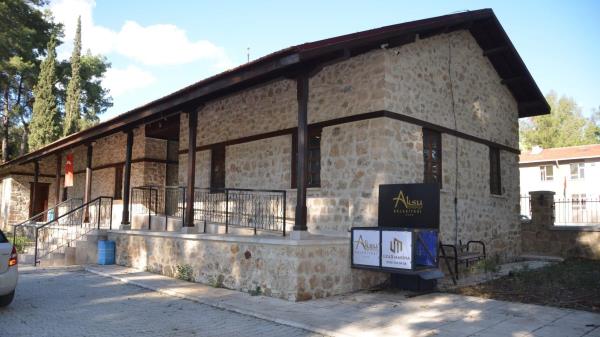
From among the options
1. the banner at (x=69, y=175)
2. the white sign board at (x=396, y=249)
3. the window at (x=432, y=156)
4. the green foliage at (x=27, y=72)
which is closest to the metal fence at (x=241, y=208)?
the white sign board at (x=396, y=249)

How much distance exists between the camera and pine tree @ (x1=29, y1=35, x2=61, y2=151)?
76.8ft

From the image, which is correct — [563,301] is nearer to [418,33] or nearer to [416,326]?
[416,326]

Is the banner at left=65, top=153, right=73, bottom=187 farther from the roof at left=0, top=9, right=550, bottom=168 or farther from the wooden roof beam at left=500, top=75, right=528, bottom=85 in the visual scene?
the wooden roof beam at left=500, top=75, right=528, bottom=85

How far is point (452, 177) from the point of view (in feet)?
34.2

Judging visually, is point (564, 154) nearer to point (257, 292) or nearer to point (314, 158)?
point (314, 158)

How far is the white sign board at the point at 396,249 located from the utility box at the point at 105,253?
7589mm

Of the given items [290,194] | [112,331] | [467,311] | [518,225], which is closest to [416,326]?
[467,311]

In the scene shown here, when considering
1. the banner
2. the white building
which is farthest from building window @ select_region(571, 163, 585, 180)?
the banner

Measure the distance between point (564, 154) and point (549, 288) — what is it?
2655cm

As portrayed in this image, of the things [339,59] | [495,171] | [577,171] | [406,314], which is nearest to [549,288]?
[406,314]

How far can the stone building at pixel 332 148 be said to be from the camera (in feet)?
24.2

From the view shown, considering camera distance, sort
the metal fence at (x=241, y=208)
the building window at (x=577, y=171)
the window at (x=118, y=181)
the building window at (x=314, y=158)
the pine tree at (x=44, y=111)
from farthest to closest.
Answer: the building window at (x=577, y=171) < the pine tree at (x=44, y=111) < the window at (x=118, y=181) < the metal fence at (x=241, y=208) < the building window at (x=314, y=158)

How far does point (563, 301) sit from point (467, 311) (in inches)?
73.5

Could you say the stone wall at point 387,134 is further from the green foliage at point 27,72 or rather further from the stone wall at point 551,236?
the green foliage at point 27,72
